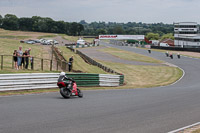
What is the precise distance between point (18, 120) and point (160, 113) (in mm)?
5207

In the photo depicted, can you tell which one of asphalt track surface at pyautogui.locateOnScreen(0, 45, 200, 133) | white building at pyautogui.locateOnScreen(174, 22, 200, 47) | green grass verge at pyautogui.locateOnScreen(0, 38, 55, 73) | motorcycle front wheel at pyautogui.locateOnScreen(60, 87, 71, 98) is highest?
white building at pyautogui.locateOnScreen(174, 22, 200, 47)

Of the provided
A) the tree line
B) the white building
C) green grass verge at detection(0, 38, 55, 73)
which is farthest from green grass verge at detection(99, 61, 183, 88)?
the tree line

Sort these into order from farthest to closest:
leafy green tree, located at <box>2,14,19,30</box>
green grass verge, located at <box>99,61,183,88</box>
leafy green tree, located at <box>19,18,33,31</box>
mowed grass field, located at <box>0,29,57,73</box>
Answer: leafy green tree, located at <box>19,18,33,31</box> → leafy green tree, located at <box>2,14,19,30</box> → green grass verge, located at <box>99,61,183,88</box> → mowed grass field, located at <box>0,29,57,73</box>

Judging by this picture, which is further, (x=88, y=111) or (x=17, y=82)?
(x=17, y=82)

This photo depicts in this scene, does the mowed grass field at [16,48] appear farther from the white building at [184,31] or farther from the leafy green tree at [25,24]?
the leafy green tree at [25,24]

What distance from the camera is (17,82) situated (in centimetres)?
1630

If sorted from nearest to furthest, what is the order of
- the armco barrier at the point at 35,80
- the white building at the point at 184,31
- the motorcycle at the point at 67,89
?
the motorcycle at the point at 67,89, the armco barrier at the point at 35,80, the white building at the point at 184,31

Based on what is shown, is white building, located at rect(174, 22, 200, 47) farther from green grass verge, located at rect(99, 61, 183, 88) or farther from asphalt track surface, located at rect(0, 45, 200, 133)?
asphalt track surface, located at rect(0, 45, 200, 133)

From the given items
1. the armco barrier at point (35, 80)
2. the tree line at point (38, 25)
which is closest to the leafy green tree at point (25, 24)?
the tree line at point (38, 25)

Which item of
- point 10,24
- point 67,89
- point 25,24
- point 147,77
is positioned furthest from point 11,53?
point 25,24

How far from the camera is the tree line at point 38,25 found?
165m

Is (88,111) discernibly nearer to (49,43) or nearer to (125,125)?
(125,125)

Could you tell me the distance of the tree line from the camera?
16500 cm

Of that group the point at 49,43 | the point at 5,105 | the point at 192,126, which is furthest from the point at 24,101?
the point at 49,43
